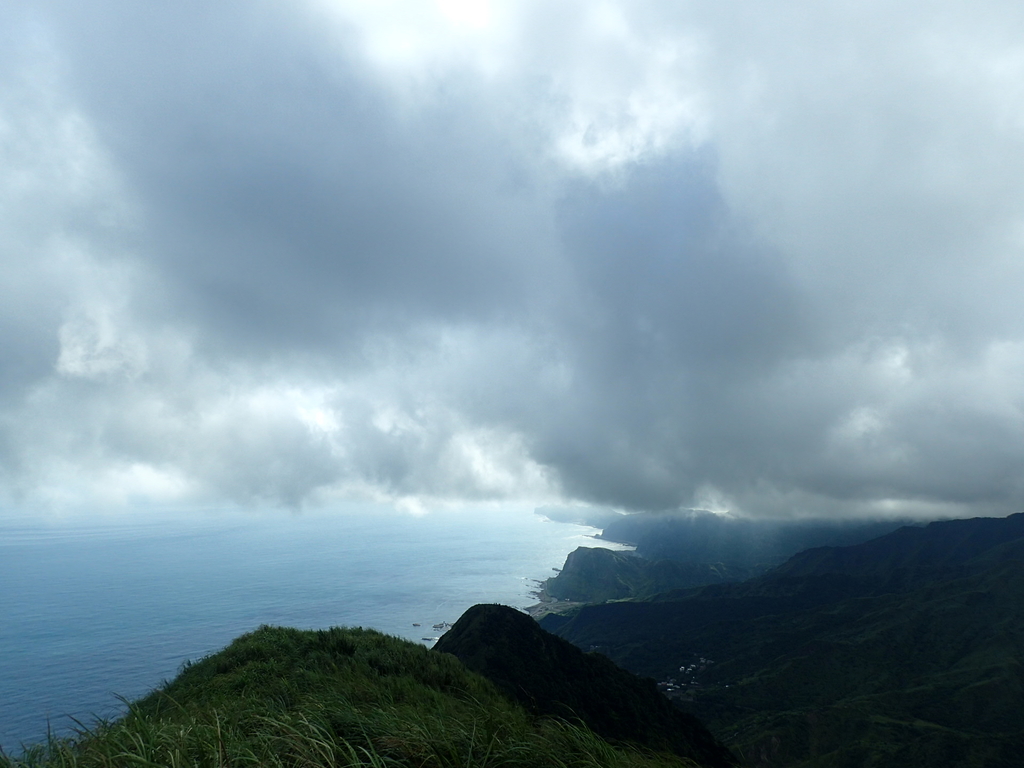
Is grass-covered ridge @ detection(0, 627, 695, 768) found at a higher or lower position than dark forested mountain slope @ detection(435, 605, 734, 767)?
higher

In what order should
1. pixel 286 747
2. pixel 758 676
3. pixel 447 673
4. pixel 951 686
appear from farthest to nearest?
pixel 758 676
pixel 951 686
pixel 447 673
pixel 286 747

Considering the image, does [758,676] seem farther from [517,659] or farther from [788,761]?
[517,659]

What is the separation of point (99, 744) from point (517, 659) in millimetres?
69816

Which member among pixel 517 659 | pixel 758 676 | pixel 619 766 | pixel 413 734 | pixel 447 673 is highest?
pixel 413 734

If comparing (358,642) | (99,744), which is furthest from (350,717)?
(358,642)

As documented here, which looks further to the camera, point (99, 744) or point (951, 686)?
point (951, 686)

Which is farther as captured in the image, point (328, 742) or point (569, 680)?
point (569, 680)

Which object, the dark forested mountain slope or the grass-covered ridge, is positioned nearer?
the grass-covered ridge

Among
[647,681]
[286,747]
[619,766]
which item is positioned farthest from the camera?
[647,681]

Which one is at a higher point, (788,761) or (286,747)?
(286,747)

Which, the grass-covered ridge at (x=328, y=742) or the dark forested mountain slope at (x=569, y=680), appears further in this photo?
the dark forested mountain slope at (x=569, y=680)

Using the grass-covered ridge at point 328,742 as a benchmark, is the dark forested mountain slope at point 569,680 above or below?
below

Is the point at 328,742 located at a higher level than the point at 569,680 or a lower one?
higher

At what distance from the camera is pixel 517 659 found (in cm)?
6856
